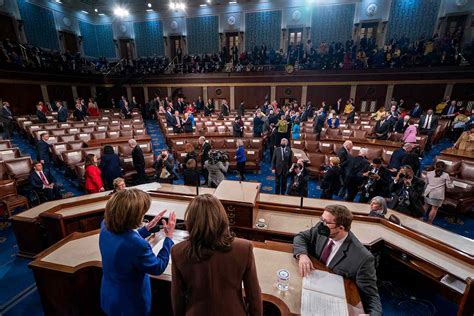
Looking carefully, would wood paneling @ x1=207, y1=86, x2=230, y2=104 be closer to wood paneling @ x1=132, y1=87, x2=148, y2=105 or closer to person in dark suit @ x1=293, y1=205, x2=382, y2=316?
wood paneling @ x1=132, y1=87, x2=148, y2=105

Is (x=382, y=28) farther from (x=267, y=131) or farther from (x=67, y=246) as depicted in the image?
(x=67, y=246)

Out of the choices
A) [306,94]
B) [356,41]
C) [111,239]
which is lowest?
[111,239]

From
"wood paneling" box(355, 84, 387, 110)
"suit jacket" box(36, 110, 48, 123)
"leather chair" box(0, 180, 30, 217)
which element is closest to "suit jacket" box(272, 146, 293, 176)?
"leather chair" box(0, 180, 30, 217)

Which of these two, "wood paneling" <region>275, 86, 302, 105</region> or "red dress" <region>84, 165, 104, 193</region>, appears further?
"wood paneling" <region>275, 86, 302, 105</region>

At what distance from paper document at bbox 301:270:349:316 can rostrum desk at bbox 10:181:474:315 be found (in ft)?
2.84

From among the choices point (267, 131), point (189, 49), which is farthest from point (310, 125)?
point (189, 49)

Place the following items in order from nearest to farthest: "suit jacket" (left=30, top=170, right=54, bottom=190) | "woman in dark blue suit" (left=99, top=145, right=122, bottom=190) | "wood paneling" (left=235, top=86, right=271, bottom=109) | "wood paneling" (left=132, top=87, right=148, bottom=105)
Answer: "suit jacket" (left=30, top=170, right=54, bottom=190), "woman in dark blue suit" (left=99, top=145, right=122, bottom=190), "wood paneling" (left=235, top=86, right=271, bottom=109), "wood paneling" (left=132, top=87, right=148, bottom=105)

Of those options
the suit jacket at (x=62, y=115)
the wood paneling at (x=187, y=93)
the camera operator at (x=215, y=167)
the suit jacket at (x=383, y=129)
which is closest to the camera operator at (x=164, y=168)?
the camera operator at (x=215, y=167)

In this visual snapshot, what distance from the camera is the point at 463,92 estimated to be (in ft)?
40.8

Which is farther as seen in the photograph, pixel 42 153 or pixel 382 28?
pixel 382 28

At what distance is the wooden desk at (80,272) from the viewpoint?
2033 mm

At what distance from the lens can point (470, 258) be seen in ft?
7.43

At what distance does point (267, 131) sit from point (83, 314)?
7901 millimetres

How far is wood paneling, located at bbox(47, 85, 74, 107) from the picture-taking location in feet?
48.0
